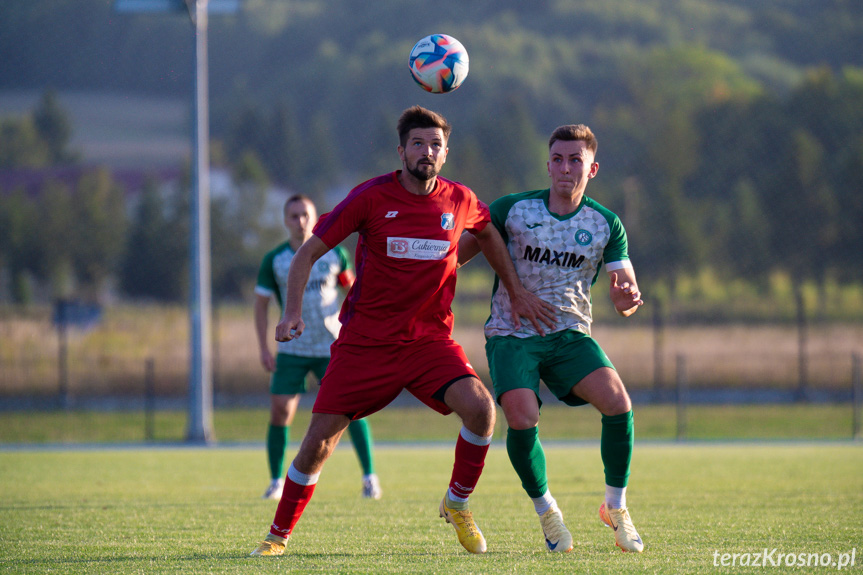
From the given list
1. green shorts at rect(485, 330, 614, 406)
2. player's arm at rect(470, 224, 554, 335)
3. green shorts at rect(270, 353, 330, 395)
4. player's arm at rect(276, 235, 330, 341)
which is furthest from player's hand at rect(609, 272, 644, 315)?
green shorts at rect(270, 353, 330, 395)

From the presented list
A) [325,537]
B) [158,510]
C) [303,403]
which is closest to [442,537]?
[325,537]

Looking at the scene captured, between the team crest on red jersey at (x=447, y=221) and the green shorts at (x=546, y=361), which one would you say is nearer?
the team crest on red jersey at (x=447, y=221)

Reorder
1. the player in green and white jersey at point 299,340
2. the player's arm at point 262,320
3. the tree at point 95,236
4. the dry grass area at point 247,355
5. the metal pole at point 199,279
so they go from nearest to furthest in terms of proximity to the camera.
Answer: the player in green and white jersey at point 299,340
the player's arm at point 262,320
the metal pole at point 199,279
the dry grass area at point 247,355
the tree at point 95,236

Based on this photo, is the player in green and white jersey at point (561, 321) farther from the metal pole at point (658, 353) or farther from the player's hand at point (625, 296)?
the metal pole at point (658, 353)

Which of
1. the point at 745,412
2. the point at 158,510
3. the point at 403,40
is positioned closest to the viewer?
the point at 158,510

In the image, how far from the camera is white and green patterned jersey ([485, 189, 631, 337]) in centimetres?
563

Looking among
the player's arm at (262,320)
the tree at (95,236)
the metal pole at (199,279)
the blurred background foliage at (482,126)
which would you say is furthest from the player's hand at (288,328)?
the tree at (95,236)

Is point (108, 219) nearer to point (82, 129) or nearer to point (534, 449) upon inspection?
point (82, 129)

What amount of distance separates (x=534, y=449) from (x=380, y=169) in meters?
54.5

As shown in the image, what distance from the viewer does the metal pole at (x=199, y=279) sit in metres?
15.9

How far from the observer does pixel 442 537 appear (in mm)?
5957

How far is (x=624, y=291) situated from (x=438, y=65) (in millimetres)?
1669

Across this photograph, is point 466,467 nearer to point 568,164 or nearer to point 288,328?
point 288,328

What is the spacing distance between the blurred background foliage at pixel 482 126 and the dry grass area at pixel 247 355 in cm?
387
